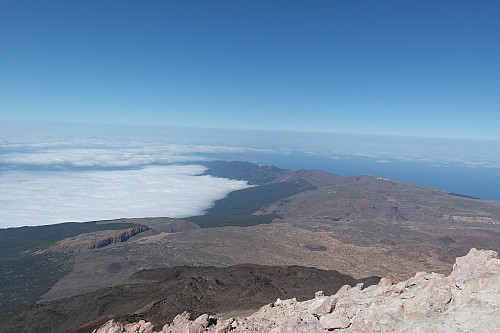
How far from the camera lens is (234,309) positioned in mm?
19328

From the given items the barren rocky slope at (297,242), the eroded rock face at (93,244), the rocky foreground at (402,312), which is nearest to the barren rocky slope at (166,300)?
the rocky foreground at (402,312)

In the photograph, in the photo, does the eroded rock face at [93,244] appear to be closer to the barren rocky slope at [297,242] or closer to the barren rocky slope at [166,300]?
the barren rocky slope at [297,242]

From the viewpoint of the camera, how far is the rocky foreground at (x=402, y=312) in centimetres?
866

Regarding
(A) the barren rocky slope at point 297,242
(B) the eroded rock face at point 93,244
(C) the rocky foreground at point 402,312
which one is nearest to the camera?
(C) the rocky foreground at point 402,312

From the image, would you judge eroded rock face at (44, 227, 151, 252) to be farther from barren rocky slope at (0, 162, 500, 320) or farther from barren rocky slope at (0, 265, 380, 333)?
barren rocky slope at (0, 265, 380, 333)

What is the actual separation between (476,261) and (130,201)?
108 meters

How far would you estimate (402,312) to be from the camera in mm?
9781

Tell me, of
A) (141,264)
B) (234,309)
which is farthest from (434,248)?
(141,264)

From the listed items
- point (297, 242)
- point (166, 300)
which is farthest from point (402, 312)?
point (297, 242)

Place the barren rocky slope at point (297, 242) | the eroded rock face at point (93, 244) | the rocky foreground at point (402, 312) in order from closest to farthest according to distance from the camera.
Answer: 1. the rocky foreground at point (402, 312)
2. the barren rocky slope at point (297, 242)
3. the eroded rock face at point (93, 244)

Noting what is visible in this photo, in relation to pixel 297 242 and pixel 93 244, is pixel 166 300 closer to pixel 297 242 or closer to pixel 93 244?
pixel 297 242

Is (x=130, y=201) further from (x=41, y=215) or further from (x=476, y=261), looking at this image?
(x=476, y=261)

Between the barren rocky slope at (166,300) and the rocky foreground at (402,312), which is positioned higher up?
the rocky foreground at (402,312)

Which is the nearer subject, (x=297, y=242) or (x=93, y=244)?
(x=93, y=244)
